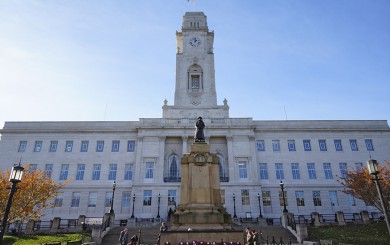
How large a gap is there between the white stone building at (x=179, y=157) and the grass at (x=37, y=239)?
49.5 feet

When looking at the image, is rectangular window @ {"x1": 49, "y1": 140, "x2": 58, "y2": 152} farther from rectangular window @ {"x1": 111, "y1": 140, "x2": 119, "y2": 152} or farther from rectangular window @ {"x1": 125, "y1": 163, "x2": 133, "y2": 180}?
rectangular window @ {"x1": 125, "y1": 163, "x2": 133, "y2": 180}

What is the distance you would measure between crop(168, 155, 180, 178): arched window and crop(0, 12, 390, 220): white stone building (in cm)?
17

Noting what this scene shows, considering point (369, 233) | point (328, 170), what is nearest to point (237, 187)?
point (328, 170)

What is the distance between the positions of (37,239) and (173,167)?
2294 cm

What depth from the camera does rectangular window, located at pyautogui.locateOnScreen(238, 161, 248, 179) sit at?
141 feet

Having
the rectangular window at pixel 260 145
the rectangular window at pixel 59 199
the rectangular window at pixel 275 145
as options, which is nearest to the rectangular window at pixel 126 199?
the rectangular window at pixel 59 199

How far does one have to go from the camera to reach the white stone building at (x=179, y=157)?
41719mm

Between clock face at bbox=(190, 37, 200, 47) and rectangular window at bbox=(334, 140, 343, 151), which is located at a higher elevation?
clock face at bbox=(190, 37, 200, 47)

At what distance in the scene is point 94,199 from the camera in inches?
1670

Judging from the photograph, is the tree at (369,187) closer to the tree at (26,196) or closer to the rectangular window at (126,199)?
the rectangular window at (126,199)

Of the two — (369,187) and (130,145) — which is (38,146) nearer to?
(130,145)

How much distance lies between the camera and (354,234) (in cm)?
2472

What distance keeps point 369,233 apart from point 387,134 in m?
29.3

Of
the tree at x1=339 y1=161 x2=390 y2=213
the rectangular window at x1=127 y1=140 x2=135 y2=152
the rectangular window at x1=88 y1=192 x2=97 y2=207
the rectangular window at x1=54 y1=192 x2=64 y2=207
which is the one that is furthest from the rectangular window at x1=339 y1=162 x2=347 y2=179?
the rectangular window at x1=54 y1=192 x2=64 y2=207
